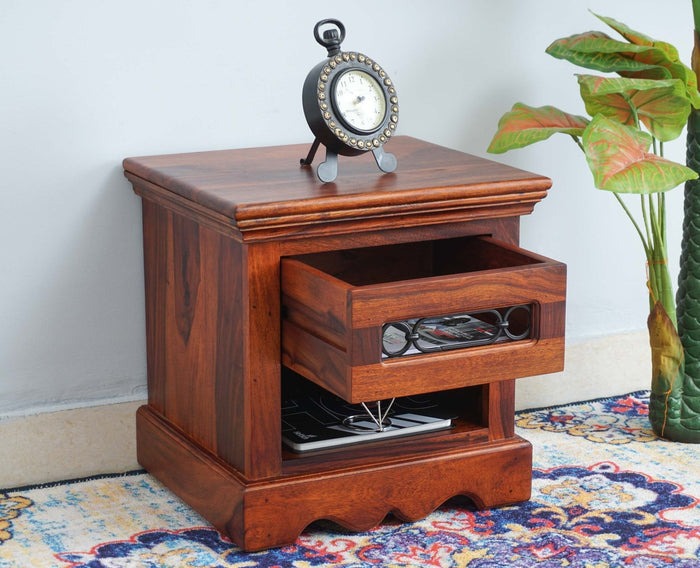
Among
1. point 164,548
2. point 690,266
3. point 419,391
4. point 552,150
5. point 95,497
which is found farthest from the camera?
point 552,150

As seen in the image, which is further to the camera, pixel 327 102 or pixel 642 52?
pixel 642 52

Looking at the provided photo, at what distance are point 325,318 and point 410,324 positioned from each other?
7.9 inches

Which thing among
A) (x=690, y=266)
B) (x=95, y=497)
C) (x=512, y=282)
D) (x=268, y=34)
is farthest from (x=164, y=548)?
(x=690, y=266)

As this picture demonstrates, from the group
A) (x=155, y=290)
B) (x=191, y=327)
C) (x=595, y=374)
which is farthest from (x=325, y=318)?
(x=595, y=374)

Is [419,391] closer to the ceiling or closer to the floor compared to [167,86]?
closer to the floor

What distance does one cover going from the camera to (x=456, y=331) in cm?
178

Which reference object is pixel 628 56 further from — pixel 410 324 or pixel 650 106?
pixel 410 324

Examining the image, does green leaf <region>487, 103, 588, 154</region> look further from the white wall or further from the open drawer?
the open drawer

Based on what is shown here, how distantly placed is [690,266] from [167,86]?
942 millimetres

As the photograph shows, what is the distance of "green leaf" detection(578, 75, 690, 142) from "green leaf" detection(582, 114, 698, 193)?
0.11 meters

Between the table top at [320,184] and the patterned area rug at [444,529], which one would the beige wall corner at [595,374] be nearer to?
the patterned area rug at [444,529]

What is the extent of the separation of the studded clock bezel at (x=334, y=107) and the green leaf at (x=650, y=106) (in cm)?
36

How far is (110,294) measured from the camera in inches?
80.5

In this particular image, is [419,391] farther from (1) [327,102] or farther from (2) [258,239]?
(1) [327,102]
